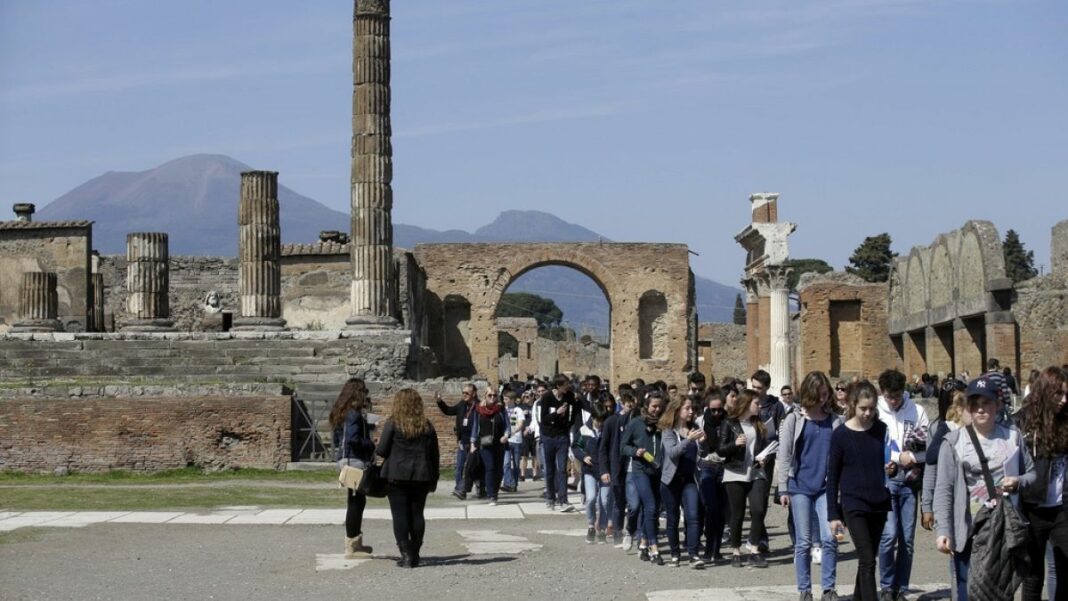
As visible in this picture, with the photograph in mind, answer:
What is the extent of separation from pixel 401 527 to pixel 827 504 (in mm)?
3813

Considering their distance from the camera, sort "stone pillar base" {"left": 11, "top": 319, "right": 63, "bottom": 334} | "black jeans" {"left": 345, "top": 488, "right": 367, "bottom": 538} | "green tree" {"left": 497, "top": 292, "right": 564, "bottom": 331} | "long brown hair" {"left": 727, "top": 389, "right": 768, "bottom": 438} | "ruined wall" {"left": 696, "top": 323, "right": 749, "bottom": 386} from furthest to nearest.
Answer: "green tree" {"left": 497, "top": 292, "right": 564, "bottom": 331}, "ruined wall" {"left": 696, "top": 323, "right": 749, "bottom": 386}, "stone pillar base" {"left": 11, "top": 319, "right": 63, "bottom": 334}, "long brown hair" {"left": 727, "top": 389, "right": 768, "bottom": 438}, "black jeans" {"left": 345, "top": 488, "right": 367, "bottom": 538}

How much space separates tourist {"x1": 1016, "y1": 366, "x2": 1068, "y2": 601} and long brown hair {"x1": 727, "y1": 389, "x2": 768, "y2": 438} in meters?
4.70

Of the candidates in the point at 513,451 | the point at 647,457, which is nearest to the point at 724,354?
the point at 513,451

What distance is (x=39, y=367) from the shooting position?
2777 cm

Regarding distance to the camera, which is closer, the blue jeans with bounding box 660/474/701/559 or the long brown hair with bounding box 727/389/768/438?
the blue jeans with bounding box 660/474/701/559

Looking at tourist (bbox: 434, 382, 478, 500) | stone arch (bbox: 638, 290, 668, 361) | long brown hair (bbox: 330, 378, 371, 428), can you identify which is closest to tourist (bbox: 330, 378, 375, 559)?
long brown hair (bbox: 330, 378, 371, 428)

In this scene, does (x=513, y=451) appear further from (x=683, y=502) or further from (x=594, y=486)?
(x=683, y=502)

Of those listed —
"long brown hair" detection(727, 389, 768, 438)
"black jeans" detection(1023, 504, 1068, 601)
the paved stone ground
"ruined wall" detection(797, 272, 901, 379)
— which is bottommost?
the paved stone ground

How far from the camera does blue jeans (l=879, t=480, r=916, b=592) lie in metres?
10.4

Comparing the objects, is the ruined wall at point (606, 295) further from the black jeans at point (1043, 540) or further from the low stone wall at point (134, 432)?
the black jeans at point (1043, 540)

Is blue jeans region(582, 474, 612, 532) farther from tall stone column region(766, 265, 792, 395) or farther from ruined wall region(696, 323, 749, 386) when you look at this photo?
ruined wall region(696, 323, 749, 386)

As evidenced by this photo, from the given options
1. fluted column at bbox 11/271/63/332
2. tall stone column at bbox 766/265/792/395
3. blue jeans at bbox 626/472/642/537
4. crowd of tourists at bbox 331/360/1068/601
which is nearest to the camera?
crowd of tourists at bbox 331/360/1068/601

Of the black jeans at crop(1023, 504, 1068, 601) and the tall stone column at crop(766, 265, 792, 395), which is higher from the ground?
the tall stone column at crop(766, 265, 792, 395)

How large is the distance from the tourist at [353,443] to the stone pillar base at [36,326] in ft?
67.5
